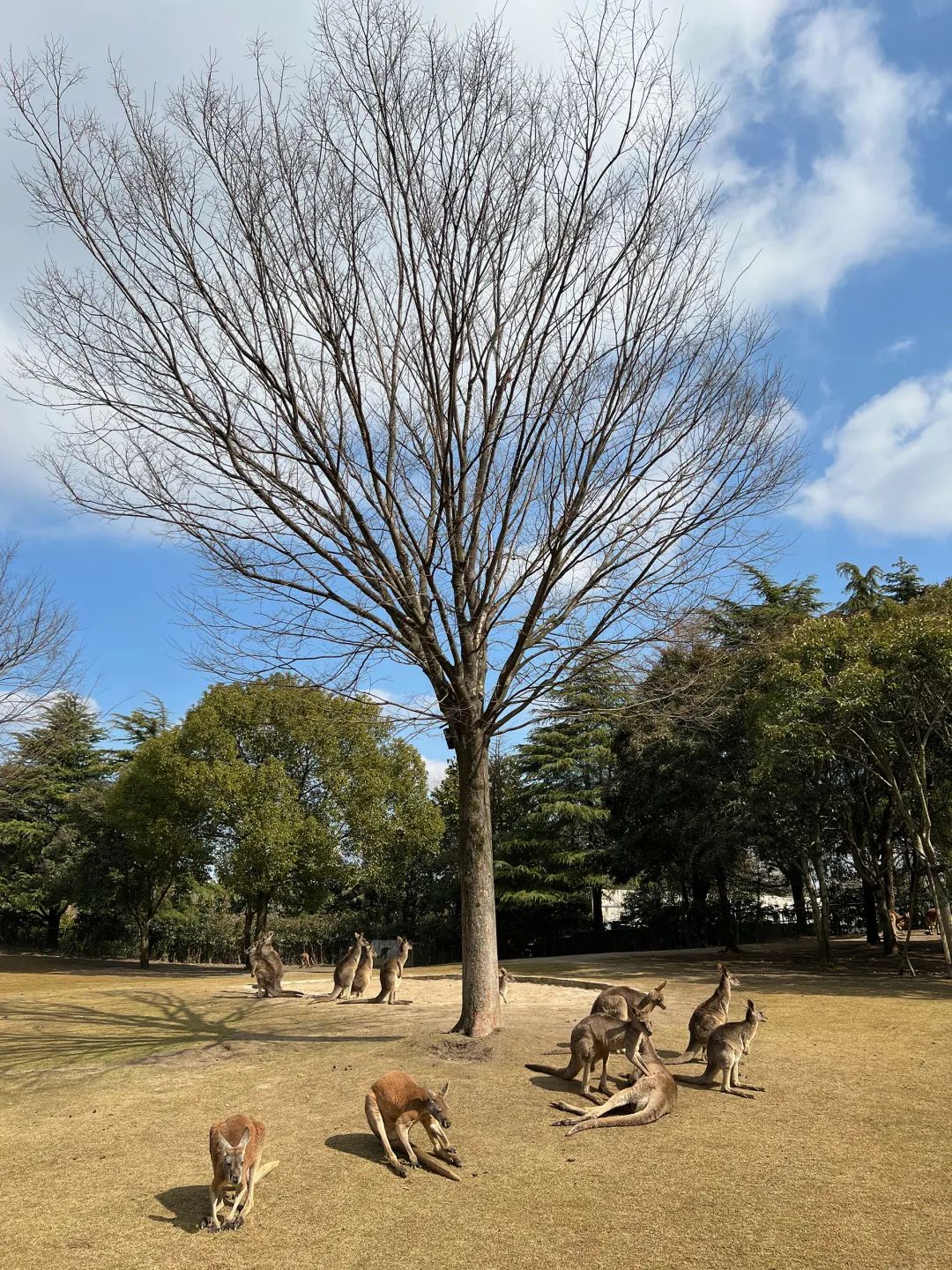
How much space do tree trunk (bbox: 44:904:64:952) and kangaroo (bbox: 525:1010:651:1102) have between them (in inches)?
1257

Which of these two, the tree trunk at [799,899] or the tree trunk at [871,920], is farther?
the tree trunk at [799,899]

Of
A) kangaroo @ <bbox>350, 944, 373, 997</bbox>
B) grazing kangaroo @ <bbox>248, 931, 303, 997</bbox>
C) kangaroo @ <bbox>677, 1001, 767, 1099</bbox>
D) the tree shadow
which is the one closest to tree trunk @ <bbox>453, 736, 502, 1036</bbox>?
kangaroo @ <bbox>677, 1001, 767, 1099</bbox>

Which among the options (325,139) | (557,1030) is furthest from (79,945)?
(325,139)

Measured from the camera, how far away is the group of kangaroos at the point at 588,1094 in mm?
5062

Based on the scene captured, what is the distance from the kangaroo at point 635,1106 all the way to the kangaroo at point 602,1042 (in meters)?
0.23

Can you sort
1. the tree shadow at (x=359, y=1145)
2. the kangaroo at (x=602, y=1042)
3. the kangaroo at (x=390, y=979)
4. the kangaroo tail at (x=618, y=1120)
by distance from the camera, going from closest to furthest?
1. the tree shadow at (x=359, y=1145)
2. the kangaroo tail at (x=618, y=1120)
3. the kangaroo at (x=602, y=1042)
4. the kangaroo at (x=390, y=979)

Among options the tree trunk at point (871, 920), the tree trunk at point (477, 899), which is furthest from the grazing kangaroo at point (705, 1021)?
the tree trunk at point (871, 920)

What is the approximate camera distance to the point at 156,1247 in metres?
4.62

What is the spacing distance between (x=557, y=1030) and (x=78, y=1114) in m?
5.14

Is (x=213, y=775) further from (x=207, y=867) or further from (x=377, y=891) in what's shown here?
(x=377, y=891)

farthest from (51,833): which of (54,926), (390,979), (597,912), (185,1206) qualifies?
(185,1206)

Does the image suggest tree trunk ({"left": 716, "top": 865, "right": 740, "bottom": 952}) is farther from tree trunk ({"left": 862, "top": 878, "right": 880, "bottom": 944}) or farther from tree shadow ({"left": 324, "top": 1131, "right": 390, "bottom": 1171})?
tree shadow ({"left": 324, "top": 1131, "right": 390, "bottom": 1171})

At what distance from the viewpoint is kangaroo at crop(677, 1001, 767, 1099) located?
753 cm

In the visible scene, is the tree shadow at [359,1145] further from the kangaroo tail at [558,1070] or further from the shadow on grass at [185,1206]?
the kangaroo tail at [558,1070]
